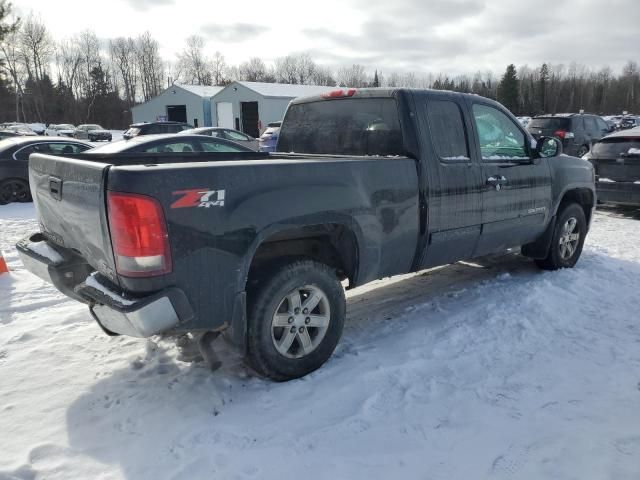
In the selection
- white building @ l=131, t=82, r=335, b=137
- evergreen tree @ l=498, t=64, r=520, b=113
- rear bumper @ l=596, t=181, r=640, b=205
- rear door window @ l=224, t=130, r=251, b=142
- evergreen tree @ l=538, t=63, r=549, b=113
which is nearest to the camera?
rear bumper @ l=596, t=181, r=640, b=205

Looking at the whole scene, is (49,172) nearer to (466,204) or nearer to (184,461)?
(184,461)

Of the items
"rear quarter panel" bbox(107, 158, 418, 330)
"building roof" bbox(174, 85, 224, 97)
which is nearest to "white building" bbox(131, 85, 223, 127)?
"building roof" bbox(174, 85, 224, 97)

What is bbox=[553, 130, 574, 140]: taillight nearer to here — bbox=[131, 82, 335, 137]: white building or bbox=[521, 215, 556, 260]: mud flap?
bbox=[521, 215, 556, 260]: mud flap

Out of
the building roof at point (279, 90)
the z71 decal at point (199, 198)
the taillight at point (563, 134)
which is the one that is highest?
the building roof at point (279, 90)

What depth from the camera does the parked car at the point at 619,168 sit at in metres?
8.77

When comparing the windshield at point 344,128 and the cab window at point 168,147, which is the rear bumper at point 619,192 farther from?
the cab window at point 168,147

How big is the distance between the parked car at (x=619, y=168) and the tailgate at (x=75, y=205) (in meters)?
8.86

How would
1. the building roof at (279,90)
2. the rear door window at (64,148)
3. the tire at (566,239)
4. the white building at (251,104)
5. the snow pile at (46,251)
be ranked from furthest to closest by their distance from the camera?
the building roof at (279,90) → the white building at (251,104) → the rear door window at (64,148) → the tire at (566,239) → the snow pile at (46,251)

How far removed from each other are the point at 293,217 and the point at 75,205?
4.43ft

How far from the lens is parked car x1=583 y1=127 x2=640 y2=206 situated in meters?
8.77

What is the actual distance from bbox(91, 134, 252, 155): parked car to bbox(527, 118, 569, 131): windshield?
10780 mm

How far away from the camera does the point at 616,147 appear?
9211mm

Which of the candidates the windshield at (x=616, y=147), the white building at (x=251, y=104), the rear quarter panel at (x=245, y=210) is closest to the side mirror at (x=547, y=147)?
the rear quarter panel at (x=245, y=210)

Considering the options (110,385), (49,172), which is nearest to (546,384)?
(110,385)
